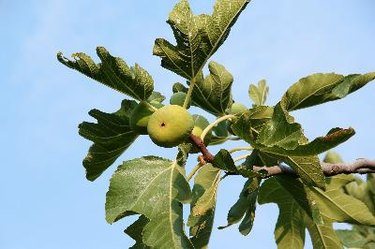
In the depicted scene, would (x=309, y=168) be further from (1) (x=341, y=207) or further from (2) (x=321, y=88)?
(1) (x=341, y=207)

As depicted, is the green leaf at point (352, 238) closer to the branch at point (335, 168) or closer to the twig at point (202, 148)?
the branch at point (335, 168)

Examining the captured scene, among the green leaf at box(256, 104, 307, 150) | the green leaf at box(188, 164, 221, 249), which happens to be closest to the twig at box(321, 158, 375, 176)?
the green leaf at box(256, 104, 307, 150)

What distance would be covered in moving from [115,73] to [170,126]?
1.18 ft

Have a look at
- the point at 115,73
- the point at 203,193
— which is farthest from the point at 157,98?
the point at 203,193

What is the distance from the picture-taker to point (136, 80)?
2.38 meters

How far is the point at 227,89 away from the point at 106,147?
25.4 inches

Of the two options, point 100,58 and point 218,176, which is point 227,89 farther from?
point 100,58

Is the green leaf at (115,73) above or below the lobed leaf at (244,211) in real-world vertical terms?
above

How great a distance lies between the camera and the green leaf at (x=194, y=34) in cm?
234

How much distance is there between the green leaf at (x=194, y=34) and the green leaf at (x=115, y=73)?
14cm

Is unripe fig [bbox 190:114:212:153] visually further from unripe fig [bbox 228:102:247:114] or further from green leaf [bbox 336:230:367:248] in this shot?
green leaf [bbox 336:230:367:248]

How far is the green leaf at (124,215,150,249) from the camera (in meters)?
2.56

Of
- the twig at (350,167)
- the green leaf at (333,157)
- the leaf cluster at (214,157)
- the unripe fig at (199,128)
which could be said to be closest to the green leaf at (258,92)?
the leaf cluster at (214,157)

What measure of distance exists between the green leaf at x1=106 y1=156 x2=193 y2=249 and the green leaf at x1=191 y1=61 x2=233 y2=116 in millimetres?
440
